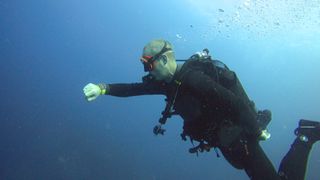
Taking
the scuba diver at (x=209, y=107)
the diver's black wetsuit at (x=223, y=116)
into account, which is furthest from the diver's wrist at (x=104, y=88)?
the diver's black wetsuit at (x=223, y=116)

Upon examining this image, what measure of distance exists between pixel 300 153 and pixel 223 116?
156cm

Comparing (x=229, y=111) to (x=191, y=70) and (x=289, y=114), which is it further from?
(x=289, y=114)

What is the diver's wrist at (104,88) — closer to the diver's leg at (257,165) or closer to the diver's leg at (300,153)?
the diver's leg at (257,165)

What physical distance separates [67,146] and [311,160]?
23526mm

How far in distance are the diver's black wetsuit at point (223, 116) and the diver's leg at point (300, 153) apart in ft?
1.95

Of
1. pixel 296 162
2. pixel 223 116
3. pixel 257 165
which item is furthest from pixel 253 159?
pixel 296 162

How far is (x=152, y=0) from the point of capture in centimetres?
7512

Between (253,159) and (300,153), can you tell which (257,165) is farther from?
(300,153)

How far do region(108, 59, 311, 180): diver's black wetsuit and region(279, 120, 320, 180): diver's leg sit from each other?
59 cm

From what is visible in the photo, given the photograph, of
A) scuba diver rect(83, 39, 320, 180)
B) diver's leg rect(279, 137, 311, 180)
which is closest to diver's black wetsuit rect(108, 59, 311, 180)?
scuba diver rect(83, 39, 320, 180)

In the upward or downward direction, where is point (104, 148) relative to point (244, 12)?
downward

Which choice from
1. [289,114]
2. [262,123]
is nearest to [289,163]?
[262,123]

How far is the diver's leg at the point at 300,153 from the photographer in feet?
16.6

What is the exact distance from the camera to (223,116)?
452 cm
